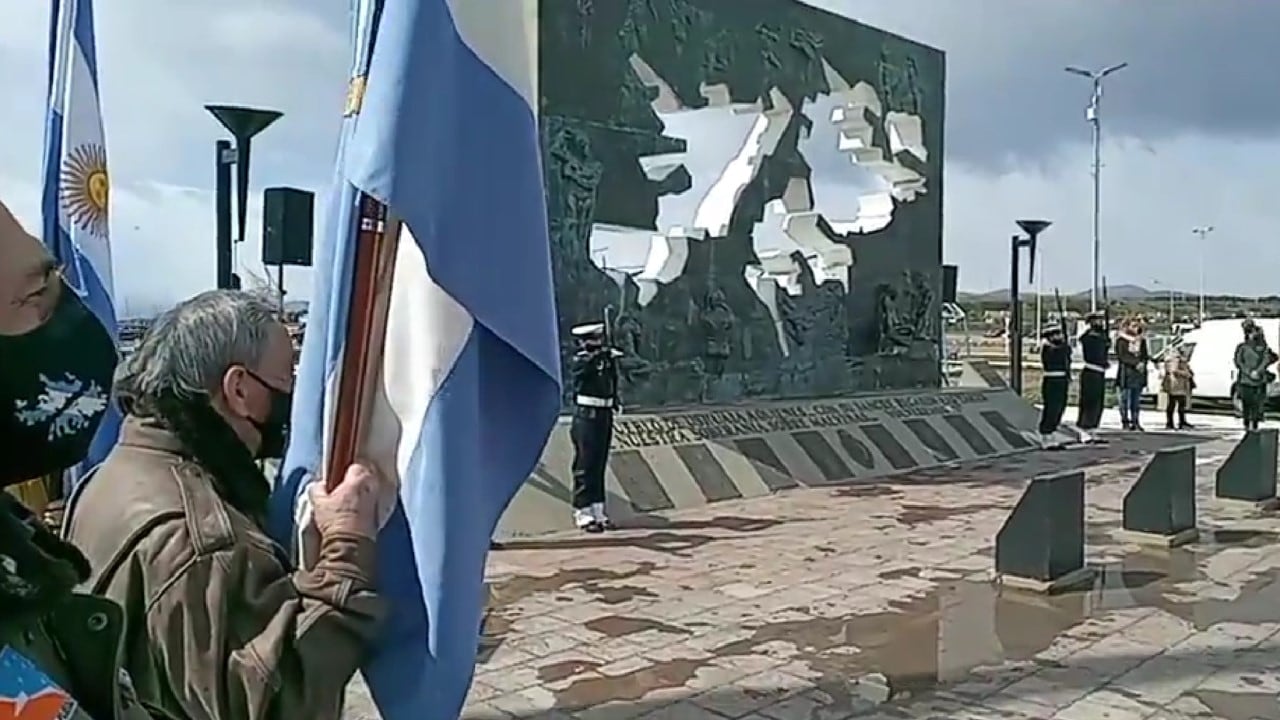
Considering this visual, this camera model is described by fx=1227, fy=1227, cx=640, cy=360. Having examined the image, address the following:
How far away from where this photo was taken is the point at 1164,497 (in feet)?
30.4

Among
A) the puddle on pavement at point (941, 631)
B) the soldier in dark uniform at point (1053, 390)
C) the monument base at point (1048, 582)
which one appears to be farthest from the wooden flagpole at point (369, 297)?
the soldier in dark uniform at point (1053, 390)

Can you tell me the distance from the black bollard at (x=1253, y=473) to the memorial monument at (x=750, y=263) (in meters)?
3.23

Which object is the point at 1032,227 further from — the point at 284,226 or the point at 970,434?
the point at 284,226

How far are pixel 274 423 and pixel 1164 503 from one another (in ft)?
27.7

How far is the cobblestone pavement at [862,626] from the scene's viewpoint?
17.9 ft

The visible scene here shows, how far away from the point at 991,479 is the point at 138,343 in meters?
11.5

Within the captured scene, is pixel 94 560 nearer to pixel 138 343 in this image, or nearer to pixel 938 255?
pixel 138 343

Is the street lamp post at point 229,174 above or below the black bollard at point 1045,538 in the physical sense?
above

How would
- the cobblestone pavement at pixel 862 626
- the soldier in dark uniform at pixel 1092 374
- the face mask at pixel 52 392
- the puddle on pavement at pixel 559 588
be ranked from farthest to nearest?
the soldier in dark uniform at pixel 1092 374 → the puddle on pavement at pixel 559 588 → the cobblestone pavement at pixel 862 626 → the face mask at pixel 52 392

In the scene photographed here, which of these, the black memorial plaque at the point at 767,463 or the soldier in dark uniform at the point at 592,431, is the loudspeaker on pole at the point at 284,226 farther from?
the black memorial plaque at the point at 767,463

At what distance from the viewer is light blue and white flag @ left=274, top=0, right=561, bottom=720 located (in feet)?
7.53

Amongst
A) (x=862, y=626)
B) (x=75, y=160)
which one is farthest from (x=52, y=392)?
(x=862, y=626)

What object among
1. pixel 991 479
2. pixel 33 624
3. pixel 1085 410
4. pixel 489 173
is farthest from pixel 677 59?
pixel 33 624

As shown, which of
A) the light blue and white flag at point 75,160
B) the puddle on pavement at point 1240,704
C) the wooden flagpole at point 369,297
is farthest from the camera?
the puddle on pavement at point 1240,704
